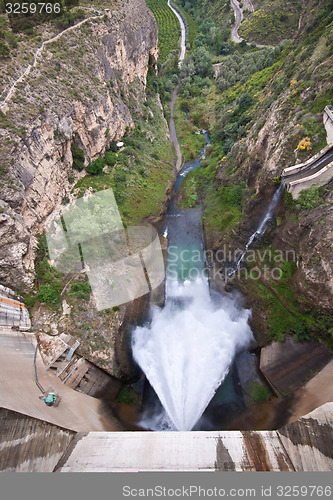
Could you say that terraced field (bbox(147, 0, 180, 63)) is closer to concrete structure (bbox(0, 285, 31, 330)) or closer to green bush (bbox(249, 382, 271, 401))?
concrete structure (bbox(0, 285, 31, 330))

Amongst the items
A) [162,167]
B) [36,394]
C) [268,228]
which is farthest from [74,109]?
[36,394]

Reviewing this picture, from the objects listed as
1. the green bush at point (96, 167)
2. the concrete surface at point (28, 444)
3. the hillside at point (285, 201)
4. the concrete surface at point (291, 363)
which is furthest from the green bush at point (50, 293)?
the concrete surface at point (291, 363)

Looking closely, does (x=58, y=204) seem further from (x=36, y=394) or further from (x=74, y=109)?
(x=36, y=394)

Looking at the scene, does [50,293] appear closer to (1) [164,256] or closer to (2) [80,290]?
(2) [80,290]

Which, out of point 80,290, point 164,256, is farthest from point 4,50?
point 164,256

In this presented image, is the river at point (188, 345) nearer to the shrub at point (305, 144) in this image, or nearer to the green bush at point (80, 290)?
the green bush at point (80, 290)

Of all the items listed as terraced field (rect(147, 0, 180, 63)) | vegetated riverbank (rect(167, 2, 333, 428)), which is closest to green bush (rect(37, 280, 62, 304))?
vegetated riverbank (rect(167, 2, 333, 428))
